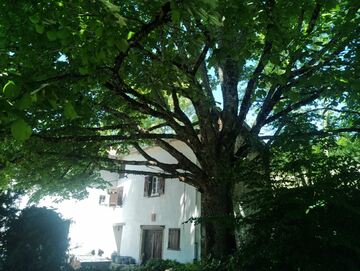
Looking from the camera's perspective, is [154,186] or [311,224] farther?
[154,186]

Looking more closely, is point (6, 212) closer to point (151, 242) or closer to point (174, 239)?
point (174, 239)

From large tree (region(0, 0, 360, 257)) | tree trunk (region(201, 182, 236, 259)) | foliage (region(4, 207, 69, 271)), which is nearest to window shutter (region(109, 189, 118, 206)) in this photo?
large tree (region(0, 0, 360, 257))

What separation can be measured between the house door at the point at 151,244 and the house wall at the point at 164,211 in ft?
1.21

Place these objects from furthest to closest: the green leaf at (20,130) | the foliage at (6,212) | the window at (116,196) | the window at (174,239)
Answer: the window at (116,196) → the window at (174,239) → the foliage at (6,212) → the green leaf at (20,130)

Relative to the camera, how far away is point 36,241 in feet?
33.5

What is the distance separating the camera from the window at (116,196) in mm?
23625

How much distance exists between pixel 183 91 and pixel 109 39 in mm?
4478

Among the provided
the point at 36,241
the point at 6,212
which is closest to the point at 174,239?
the point at 36,241

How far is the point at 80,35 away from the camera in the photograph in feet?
12.8

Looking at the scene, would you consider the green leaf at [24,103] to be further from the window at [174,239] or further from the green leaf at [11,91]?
the window at [174,239]

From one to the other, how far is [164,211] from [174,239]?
1810 millimetres

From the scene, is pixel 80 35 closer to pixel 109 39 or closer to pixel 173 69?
pixel 109 39

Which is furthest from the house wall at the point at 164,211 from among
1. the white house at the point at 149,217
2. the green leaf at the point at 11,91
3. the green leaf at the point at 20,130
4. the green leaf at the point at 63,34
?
the green leaf at the point at 20,130

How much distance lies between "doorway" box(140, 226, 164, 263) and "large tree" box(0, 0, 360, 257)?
7157mm
